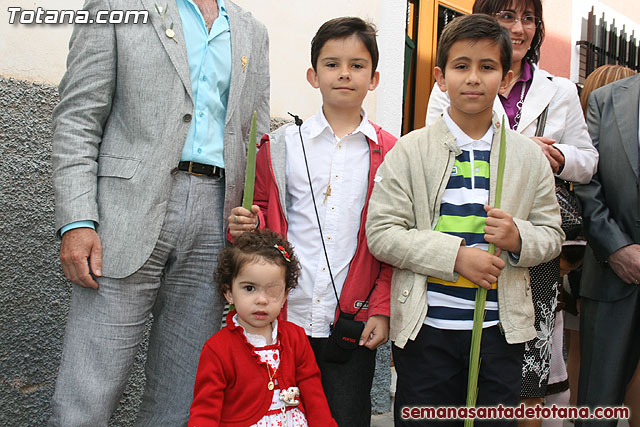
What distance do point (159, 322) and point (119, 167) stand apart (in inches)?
24.5

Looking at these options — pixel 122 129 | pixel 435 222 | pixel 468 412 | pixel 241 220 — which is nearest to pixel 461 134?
pixel 435 222

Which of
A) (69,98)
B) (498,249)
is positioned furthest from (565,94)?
(69,98)

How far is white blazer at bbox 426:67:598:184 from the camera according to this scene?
264cm

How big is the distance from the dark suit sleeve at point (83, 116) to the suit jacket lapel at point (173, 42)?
0.15m

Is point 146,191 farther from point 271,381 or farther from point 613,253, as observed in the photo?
point 613,253

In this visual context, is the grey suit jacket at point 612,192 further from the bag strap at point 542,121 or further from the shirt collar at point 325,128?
the shirt collar at point 325,128

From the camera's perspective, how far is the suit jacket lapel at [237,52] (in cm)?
236

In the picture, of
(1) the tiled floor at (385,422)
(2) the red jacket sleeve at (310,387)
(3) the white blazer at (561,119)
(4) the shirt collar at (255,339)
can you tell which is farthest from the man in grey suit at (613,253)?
(4) the shirt collar at (255,339)

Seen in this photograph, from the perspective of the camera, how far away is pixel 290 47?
3.97 meters

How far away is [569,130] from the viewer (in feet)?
9.10

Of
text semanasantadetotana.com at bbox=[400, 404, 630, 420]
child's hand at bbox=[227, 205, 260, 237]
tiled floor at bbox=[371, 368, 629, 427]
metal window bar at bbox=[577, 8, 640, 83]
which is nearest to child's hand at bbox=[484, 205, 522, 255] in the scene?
text semanasantadetotana.com at bbox=[400, 404, 630, 420]

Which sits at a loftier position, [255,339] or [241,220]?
[241,220]

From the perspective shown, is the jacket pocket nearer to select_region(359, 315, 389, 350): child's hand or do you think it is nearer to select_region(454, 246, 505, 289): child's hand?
select_region(359, 315, 389, 350): child's hand

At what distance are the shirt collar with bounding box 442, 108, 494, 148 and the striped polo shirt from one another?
0.19 ft
